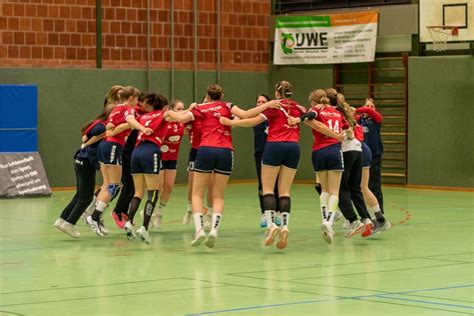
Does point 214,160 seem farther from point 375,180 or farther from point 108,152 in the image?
point 375,180

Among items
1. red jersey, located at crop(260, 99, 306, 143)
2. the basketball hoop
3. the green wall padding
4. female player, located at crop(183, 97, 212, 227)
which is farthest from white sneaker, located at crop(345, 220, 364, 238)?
the green wall padding

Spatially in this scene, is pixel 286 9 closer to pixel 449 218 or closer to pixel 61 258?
pixel 449 218

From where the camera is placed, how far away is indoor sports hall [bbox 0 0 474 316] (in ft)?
33.2

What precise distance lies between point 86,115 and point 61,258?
12.5m

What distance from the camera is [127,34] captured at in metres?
24.5

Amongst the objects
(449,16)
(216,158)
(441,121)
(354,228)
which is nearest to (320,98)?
(216,158)

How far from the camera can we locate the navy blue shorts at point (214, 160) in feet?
41.3

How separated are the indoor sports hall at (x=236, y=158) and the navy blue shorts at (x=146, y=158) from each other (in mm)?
30

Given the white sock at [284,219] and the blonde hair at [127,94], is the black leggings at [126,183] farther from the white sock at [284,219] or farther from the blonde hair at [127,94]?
the white sock at [284,219]

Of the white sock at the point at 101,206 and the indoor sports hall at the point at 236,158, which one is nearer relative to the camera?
the indoor sports hall at the point at 236,158

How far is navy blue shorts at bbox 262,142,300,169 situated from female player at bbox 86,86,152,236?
2.08 meters

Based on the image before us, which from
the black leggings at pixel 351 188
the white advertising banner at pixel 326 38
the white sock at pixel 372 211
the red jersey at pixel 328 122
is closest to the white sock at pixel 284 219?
the red jersey at pixel 328 122

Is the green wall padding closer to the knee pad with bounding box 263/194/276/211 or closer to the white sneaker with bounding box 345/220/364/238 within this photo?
the white sneaker with bounding box 345/220/364/238

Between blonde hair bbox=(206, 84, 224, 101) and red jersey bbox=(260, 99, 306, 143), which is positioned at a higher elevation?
blonde hair bbox=(206, 84, 224, 101)
